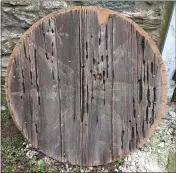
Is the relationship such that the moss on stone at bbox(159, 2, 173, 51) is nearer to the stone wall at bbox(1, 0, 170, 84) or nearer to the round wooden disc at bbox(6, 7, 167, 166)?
the stone wall at bbox(1, 0, 170, 84)

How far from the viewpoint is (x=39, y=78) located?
8.18 feet

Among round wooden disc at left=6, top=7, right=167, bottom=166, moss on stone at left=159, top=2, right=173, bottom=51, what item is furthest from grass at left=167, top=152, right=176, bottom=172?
moss on stone at left=159, top=2, right=173, bottom=51

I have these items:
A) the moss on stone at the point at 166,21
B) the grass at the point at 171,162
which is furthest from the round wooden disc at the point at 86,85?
the moss on stone at the point at 166,21

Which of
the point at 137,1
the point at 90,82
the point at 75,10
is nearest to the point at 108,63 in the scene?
the point at 90,82

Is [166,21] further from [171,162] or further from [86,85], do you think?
[171,162]

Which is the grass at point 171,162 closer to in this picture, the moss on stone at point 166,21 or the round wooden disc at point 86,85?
the round wooden disc at point 86,85

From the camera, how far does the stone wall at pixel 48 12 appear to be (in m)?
2.77

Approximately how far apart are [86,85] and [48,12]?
2.31ft

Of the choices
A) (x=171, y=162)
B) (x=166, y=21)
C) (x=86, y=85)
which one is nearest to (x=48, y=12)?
(x=86, y=85)

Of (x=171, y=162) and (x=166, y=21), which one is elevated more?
(x=166, y=21)

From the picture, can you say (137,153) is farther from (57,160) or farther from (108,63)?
(108,63)

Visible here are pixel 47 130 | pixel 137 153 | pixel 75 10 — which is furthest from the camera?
pixel 137 153

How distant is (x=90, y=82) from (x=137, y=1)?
0.73 m

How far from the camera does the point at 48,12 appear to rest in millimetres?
2820
